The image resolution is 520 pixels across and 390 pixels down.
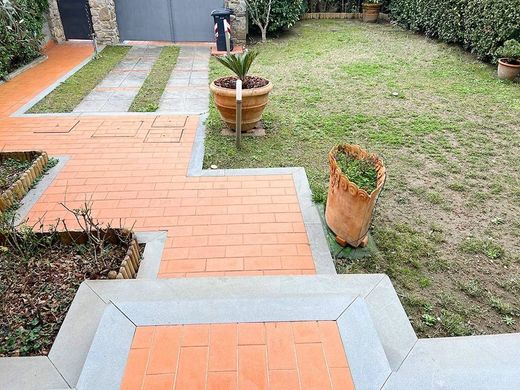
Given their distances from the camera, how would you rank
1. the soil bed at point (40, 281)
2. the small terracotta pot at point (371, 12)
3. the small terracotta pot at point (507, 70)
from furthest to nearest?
1. the small terracotta pot at point (371, 12)
2. the small terracotta pot at point (507, 70)
3. the soil bed at point (40, 281)

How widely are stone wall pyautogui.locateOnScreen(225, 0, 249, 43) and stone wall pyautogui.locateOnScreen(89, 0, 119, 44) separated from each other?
8.72 ft

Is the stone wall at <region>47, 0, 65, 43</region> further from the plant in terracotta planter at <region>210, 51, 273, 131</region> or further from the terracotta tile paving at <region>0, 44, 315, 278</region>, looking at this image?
the plant in terracotta planter at <region>210, 51, 273, 131</region>

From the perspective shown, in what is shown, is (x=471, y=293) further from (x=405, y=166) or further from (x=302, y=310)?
(x=405, y=166)

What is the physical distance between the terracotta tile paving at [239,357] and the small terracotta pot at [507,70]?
21.4 feet

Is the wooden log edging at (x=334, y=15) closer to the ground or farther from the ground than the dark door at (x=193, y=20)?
closer to the ground

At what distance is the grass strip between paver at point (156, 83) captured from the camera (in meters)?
5.88

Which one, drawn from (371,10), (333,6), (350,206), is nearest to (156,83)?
(350,206)

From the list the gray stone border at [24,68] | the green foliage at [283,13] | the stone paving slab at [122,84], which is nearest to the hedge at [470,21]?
the green foliage at [283,13]

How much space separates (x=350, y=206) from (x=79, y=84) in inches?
224

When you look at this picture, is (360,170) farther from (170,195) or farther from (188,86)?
(188,86)

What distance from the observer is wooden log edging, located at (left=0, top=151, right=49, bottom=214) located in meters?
3.48

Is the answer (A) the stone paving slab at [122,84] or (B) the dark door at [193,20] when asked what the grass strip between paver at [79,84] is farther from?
(B) the dark door at [193,20]

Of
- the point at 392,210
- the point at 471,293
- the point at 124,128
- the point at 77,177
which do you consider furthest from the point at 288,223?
the point at 124,128

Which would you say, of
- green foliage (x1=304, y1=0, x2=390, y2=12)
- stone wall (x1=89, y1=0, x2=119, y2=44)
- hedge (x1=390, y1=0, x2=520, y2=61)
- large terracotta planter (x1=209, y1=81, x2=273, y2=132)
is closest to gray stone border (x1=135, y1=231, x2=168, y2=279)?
large terracotta planter (x1=209, y1=81, x2=273, y2=132)
